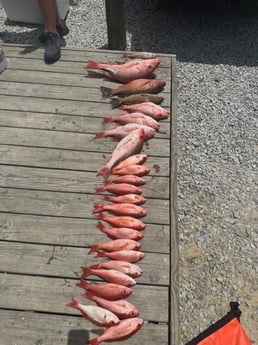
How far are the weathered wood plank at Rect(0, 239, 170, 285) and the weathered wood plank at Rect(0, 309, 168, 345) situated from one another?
11.4 inches

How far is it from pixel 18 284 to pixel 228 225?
2136 millimetres

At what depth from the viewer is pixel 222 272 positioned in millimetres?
3451

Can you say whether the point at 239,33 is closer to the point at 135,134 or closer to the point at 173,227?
the point at 135,134

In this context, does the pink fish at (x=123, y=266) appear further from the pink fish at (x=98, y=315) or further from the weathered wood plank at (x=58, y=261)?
the pink fish at (x=98, y=315)

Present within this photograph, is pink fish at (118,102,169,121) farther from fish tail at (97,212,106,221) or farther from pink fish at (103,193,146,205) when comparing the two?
fish tail at (97,212,106,221)

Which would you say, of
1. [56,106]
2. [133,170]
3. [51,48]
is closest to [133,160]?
[133,170]

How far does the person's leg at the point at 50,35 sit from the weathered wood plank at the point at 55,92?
1.72 feet

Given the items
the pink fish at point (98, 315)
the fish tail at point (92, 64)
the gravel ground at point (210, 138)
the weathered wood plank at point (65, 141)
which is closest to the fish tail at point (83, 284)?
the pink fish at point (98, 315)

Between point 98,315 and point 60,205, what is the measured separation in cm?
98

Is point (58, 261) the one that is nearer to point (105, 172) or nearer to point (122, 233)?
point (122, 233)

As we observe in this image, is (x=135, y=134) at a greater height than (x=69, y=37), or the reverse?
(x=69, y=37)

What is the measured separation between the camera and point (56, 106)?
3.92 metres

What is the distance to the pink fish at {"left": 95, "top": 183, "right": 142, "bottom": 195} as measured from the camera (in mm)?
3066

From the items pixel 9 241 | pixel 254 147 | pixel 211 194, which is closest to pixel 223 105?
pixel 254 147
